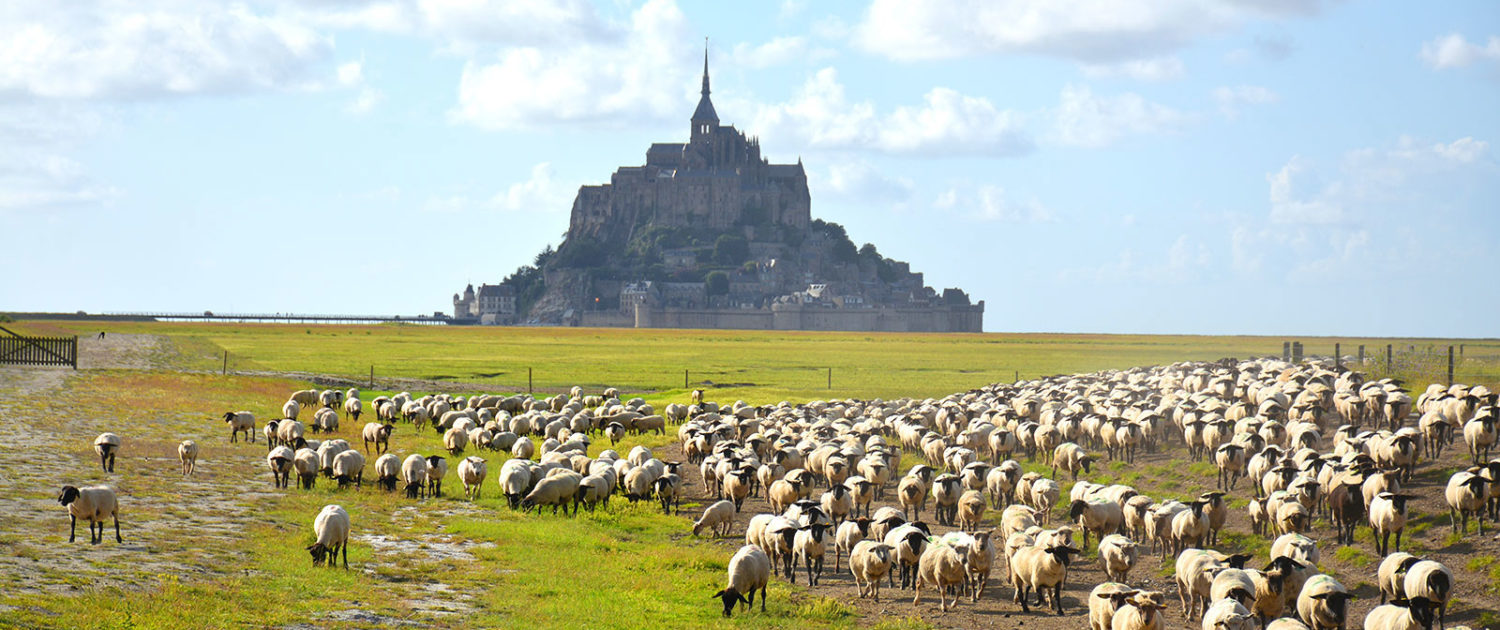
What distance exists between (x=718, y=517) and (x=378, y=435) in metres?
13.0

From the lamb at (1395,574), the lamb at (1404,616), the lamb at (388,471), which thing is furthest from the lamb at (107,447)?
the lamb at (1395,574)

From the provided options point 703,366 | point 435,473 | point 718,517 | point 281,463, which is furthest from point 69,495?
point 703,366

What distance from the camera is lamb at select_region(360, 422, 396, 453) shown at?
3061 centimetres

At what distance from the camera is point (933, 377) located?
70.9 metres

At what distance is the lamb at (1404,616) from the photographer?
12.7 m

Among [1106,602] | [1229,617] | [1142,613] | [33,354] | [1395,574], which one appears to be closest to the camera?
[1229,617]

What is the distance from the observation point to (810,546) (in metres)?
17.8

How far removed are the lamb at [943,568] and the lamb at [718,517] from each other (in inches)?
203

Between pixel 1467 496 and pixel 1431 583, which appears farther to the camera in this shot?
pixel 1467 496

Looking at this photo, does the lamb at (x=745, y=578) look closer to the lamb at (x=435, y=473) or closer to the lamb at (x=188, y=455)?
the lamb at (x=435, y=473)

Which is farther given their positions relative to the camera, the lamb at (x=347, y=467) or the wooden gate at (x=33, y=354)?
the wooden gate at (x=33, y=354)

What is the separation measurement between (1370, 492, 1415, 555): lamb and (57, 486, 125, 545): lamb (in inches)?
713

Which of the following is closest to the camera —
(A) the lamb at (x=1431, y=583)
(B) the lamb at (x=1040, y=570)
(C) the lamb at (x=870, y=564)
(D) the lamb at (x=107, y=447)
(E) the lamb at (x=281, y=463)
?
(A) the lamb at (x=1431, y=583)

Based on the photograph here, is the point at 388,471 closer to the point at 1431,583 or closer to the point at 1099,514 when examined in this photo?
the point at 1099,514
